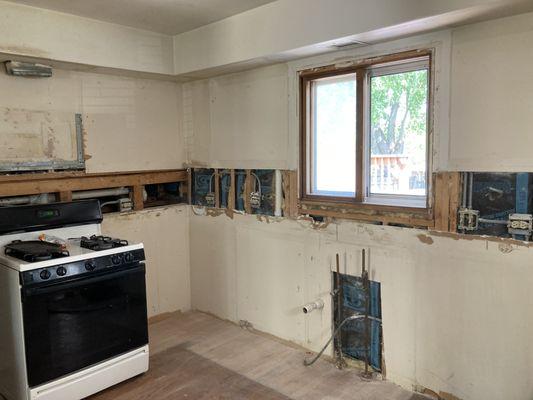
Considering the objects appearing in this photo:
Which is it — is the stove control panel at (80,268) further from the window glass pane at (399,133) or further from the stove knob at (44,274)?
the window glass pane at (399,133)

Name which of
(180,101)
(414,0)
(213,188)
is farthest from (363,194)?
(180,101)

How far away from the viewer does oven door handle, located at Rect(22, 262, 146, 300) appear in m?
2.41

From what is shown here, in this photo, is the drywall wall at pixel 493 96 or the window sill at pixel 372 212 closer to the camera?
the drywall wall at pixel 493 96

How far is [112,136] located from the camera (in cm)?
358

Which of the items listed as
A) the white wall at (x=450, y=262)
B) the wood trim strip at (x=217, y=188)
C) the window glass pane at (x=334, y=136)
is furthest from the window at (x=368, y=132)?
the wood trim strip at (x=217, y=188)

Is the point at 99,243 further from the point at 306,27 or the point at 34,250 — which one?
the point at 306,27

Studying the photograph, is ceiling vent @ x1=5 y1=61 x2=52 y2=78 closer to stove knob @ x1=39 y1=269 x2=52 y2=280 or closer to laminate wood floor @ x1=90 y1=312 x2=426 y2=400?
stove knob @ x1=39 y1=269 x2=52 y2=280

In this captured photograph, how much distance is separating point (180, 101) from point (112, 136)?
2.46 feet

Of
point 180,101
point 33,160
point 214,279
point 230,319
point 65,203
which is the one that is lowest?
point 230,319

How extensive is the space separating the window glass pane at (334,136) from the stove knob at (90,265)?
1552 millimetres

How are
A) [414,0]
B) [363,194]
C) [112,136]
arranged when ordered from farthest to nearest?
[112,136] < [363,194] < [414,0]

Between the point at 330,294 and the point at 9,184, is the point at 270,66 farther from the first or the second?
the point at 9,184

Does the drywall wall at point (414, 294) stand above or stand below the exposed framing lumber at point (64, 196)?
below

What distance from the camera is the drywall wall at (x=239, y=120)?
10.9 feet
